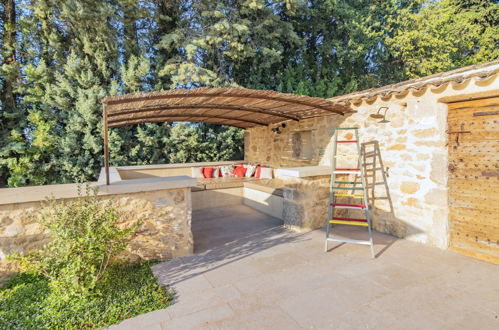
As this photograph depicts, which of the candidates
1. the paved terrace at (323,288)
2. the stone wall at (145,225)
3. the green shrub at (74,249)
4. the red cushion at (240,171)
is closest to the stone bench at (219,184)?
the red cushion at (240,171)

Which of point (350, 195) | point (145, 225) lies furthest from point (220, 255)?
point (350, 195)

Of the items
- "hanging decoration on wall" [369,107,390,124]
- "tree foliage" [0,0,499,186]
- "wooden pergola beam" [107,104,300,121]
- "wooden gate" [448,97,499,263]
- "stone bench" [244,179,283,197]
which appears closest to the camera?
"wooden gate" [448,97,499,263]

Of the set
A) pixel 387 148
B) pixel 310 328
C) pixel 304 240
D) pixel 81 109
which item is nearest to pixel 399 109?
pixel 387 148

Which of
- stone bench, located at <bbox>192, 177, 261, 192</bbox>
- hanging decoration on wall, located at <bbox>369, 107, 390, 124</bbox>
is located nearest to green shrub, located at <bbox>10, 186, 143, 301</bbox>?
stone bench, located at <bbox>192, 177, 261, 192</bbox>

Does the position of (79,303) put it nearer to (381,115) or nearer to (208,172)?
(381,115)

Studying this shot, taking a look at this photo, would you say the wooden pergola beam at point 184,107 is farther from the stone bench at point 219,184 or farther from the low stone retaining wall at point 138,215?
the stone bench at point 219,184

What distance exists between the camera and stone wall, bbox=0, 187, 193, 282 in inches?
113

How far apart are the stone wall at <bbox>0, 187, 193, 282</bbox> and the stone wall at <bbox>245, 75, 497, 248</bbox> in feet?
7.37

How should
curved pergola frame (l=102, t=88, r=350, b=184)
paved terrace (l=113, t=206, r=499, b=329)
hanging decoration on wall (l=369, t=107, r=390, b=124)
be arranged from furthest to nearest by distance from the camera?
hanging decoration on wall (l=369, t=107, r=390, b=124), curved pergola frame (l=102, t=88, r=350, b=184), paved terrace (l=113, t=206, r=499, b=329)

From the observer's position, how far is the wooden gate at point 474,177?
133 inches

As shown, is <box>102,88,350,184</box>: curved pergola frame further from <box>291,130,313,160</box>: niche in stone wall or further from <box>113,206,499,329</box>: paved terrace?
<box>113,206,499,329</box>: paved terrace

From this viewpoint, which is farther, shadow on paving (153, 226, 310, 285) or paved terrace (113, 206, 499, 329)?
shadow on paving (153, 226, 310, 285)

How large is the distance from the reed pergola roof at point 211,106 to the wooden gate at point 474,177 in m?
1.89

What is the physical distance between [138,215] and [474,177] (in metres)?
4.66
